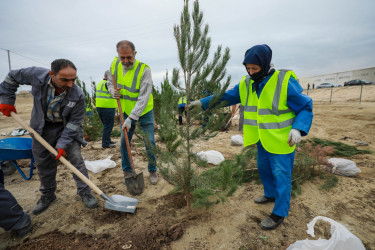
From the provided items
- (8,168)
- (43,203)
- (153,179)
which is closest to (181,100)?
(153,179)

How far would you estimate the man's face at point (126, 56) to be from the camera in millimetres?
2557

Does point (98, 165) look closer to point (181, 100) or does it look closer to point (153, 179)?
point (153, 179)

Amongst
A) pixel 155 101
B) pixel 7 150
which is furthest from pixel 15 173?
pixel 155 101

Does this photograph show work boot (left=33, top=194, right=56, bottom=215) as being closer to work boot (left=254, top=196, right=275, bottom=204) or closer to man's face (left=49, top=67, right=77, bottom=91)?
man's face (left=49, top=67, right=77, bottom=91)

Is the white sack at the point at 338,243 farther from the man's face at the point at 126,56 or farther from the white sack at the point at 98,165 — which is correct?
the white sack at the point at 98,165

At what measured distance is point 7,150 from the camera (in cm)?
282

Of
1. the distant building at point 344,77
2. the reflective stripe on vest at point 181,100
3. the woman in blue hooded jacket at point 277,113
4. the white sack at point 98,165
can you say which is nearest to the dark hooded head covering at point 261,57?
the woman in blue hooded jacket at point 277,113

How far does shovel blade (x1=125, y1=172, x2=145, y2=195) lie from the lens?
9.04ft

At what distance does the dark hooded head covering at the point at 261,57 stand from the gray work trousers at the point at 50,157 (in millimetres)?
2344

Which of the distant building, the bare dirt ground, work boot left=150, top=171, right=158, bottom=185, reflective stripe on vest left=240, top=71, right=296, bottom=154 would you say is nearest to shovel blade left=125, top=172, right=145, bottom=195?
the bare dirt ground

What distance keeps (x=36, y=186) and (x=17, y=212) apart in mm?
1335

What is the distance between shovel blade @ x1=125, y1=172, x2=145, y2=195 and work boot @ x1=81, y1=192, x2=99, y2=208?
1.46ft

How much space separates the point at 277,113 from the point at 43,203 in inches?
121

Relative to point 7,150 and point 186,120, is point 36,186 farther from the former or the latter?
point 186,120
